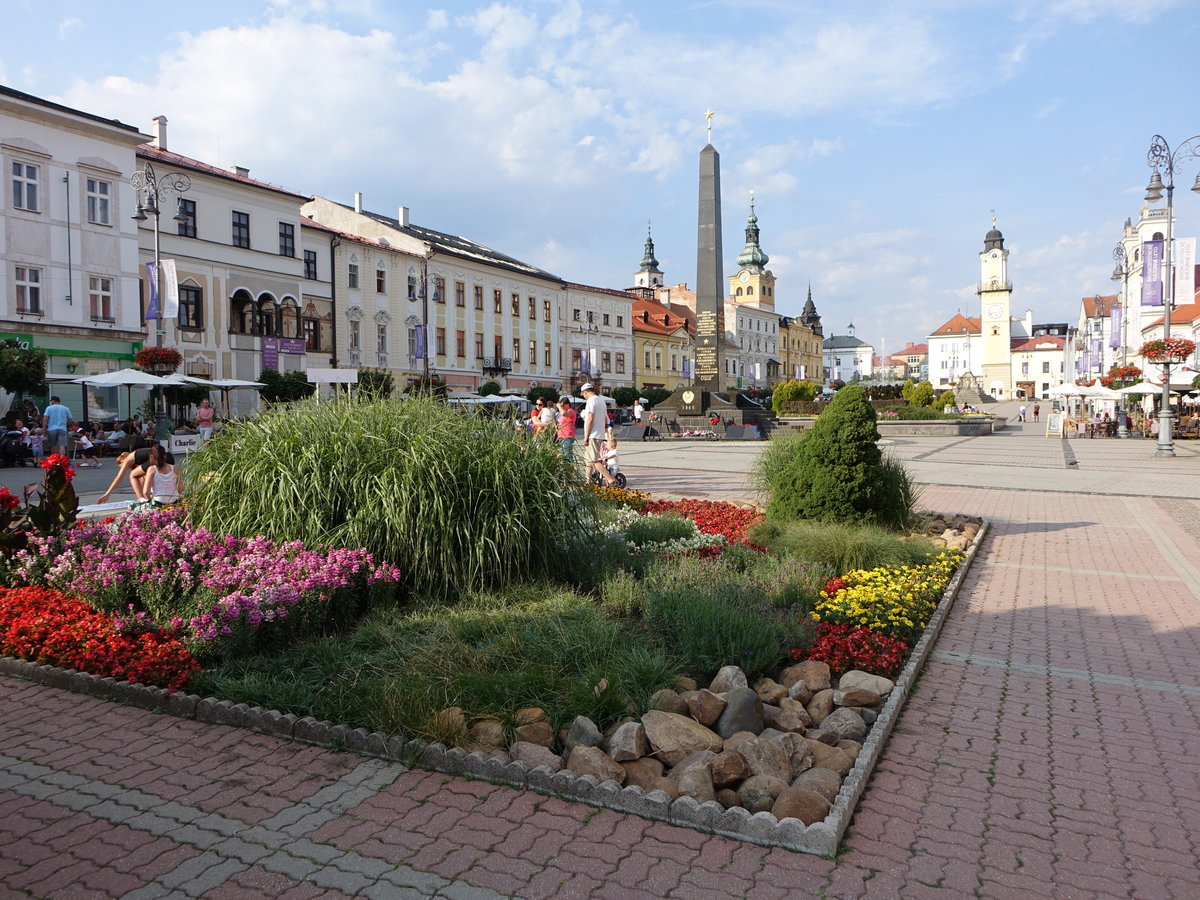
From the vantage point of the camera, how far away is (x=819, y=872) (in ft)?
10.2

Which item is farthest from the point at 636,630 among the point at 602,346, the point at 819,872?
the point at 602,346

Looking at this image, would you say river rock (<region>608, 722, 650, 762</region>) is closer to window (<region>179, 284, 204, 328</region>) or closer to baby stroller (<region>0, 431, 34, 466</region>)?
baby stroller (<region>0, 431, 34, 466</region>)

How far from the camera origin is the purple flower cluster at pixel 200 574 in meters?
5.06

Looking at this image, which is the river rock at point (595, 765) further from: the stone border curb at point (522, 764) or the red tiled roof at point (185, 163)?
the red tiled roof at point (185, 163)

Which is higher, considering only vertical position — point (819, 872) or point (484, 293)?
point (484, 293)

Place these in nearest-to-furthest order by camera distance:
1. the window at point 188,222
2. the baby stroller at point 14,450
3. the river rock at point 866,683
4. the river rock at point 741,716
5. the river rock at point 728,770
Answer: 1. the river rock at point 728,770
2. the river rock at point 741,716
3. the river rock at point 866,683
4. the baby stroller at point 14,450
5. the window at point 188,222

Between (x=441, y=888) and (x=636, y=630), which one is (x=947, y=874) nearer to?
(x=441, y=888)

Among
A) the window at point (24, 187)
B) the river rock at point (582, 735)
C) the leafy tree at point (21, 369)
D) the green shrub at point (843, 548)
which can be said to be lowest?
the river rock at point (582, 735)

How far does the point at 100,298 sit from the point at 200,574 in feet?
102

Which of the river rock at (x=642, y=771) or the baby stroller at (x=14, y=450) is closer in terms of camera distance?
the river rock at (x=642, y=771)

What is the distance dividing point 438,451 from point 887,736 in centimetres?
352

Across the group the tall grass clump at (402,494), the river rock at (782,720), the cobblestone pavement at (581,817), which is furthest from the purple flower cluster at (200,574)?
the river rock at (782,720)

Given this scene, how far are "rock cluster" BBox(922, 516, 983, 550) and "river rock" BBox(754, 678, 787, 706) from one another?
5.01 meters

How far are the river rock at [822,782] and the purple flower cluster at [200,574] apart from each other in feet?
10.0
